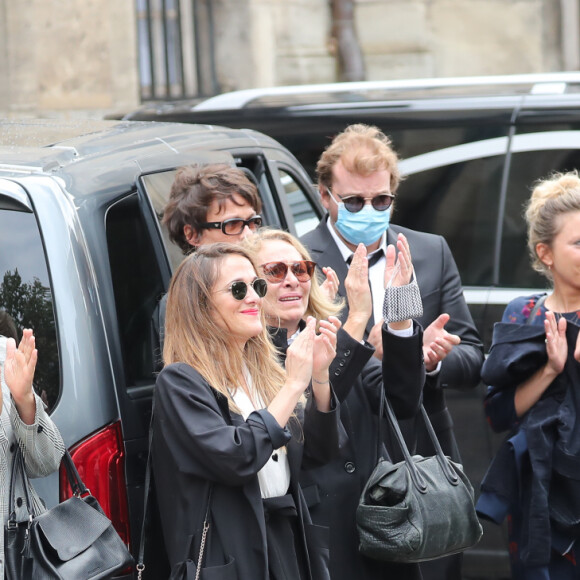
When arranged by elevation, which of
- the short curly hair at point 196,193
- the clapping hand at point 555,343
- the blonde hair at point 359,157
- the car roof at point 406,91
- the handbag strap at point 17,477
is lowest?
the handbag strap at point 17,477

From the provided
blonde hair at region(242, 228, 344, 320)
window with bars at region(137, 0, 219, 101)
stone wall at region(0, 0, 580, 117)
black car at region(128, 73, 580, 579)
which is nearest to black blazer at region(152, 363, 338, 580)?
blonde hair at region(242, 228, 344, 320)

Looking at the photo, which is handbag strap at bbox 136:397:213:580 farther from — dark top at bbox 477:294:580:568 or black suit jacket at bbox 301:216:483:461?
dark top at bbox 477:294:580:568

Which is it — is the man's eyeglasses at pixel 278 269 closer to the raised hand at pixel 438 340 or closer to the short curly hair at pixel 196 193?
the short curly hair at pixel 196 193

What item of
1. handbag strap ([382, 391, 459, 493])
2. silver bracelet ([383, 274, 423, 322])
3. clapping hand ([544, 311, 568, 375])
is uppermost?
silver bracelet ([383, 274, 423, 322])

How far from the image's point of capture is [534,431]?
3719 mm

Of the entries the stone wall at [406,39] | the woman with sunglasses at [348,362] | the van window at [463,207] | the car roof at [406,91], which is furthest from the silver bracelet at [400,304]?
the stone wall at [406,39]

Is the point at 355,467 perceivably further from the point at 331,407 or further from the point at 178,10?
the point at 178,10

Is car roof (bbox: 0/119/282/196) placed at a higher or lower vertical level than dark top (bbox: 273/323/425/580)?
higher

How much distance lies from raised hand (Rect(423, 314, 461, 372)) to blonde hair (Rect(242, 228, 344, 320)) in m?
0.30

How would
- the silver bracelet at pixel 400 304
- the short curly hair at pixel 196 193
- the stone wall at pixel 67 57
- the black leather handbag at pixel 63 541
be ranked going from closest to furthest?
the black leather handbag at pixel 63 541 → the silver bracelet at pixel 400 304 → the short curly hair at pixel 196 193 → the stone wall at pixel 67 57

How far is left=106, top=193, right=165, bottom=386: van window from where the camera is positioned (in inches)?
128

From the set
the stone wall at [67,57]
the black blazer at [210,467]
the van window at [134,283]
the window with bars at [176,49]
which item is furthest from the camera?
the window with bars at [176,49]

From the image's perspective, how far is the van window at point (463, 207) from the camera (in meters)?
5.70

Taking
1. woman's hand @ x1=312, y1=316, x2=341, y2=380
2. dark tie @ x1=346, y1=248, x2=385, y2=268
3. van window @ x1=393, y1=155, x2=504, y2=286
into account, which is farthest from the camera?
van window @ x1=393, y1=155, x2=504, y2=286
